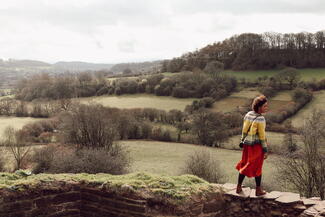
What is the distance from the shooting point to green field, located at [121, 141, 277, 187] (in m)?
30.6

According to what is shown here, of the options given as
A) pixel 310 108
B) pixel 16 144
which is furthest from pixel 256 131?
pixel 310 108

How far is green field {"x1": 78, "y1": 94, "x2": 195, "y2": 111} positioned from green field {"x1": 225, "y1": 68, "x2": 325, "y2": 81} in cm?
1647

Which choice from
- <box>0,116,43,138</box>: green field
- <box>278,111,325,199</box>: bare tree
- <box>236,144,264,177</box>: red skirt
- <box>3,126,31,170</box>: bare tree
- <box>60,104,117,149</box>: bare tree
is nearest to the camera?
<box>236,144,264,177</box>: red skirt

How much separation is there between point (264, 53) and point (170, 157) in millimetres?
48518

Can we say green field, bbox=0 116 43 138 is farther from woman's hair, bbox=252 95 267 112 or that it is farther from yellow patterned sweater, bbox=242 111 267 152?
woman's hair, bbox=252 95 267 112

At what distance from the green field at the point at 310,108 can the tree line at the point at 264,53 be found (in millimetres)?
16831

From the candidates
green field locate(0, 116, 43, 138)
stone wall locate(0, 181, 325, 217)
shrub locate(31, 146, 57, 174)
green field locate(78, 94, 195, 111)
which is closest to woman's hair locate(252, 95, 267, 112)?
stone wall locate(0, 181, 325, 217)

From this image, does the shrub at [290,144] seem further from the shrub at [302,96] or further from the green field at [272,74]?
the green field at [272,74]

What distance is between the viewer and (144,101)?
62969 millimetres

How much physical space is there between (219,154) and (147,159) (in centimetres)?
941

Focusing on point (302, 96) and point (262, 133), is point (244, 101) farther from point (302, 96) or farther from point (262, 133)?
point (262, 133)

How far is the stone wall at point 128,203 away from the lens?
7.20 m

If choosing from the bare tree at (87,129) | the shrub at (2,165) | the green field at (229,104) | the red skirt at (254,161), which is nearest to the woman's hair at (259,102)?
the red skirt at (254,161)

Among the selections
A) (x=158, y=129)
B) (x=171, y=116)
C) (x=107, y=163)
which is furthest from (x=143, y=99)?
(x=107, y=163)
